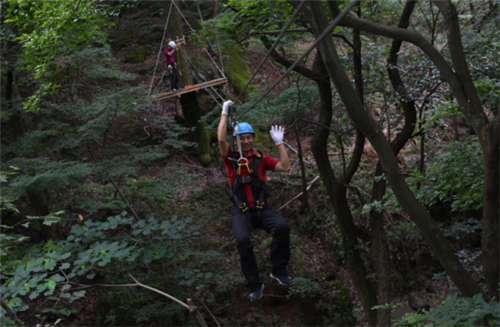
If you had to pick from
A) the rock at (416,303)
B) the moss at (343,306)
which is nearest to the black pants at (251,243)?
the moss at (343,306)

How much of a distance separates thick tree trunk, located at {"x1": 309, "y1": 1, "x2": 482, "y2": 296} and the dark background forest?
2 centimetres

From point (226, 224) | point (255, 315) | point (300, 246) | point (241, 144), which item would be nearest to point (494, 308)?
point (241, 144)

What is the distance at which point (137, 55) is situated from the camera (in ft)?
41.6

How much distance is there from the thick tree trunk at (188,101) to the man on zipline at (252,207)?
6298mm

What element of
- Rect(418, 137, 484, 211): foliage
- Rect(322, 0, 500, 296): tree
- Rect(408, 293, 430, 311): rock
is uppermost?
Rect(322, 0, 500, 296): tree

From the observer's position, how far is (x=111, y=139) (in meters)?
10.2

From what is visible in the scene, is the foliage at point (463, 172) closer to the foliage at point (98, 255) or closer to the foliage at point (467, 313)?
the foliage at point (467, 313)

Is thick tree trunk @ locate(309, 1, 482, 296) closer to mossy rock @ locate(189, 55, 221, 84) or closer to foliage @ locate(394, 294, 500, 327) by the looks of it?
foliage @ locate(394, 294, 500, 327)

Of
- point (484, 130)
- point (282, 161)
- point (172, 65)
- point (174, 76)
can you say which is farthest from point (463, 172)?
point (172, 65)

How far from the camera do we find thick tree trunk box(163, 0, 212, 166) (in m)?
9.83

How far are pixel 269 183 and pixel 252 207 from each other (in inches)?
227

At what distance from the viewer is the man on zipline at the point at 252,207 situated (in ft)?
11.8

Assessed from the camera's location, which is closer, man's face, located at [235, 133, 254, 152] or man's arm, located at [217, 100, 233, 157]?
man's arm, located at [217, 100, 233, 157]

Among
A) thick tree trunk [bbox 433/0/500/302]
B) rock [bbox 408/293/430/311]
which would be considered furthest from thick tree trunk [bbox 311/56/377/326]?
thick tree trunk [bbox 433/0/500/302]
